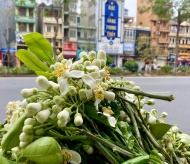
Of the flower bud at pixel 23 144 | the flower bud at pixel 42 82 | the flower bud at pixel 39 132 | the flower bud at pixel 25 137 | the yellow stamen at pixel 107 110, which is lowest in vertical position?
the flower bud at pixel 23 144

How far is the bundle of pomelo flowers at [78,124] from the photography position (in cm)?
48

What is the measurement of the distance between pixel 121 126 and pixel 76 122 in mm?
123

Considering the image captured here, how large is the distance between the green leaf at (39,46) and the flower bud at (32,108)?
0.64ft

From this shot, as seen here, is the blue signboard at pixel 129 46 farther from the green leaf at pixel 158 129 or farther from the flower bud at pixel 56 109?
the flower bud at pixel 56 109

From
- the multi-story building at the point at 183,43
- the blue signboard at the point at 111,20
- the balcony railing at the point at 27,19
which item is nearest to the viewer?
the balcony railing at the point at 27,19

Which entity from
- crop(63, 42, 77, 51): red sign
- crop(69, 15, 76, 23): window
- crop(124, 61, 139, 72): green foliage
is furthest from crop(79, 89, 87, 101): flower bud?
crop(69, 15, 76, 23): window

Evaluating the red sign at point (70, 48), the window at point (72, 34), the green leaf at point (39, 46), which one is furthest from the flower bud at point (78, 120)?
the window at point (72, 34)

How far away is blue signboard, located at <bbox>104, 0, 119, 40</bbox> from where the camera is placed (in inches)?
823

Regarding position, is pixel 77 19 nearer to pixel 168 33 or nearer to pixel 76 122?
pixel 168 33

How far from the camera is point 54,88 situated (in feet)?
1.73

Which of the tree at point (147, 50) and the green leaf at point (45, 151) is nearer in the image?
the green leaf at point (45, 151)

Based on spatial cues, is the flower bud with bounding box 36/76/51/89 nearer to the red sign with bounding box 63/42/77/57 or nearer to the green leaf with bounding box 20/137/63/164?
the green leaf with bounding box 20/137/63/164

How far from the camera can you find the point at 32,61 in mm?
624

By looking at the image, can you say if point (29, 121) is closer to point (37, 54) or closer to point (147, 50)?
point (37, 54)
